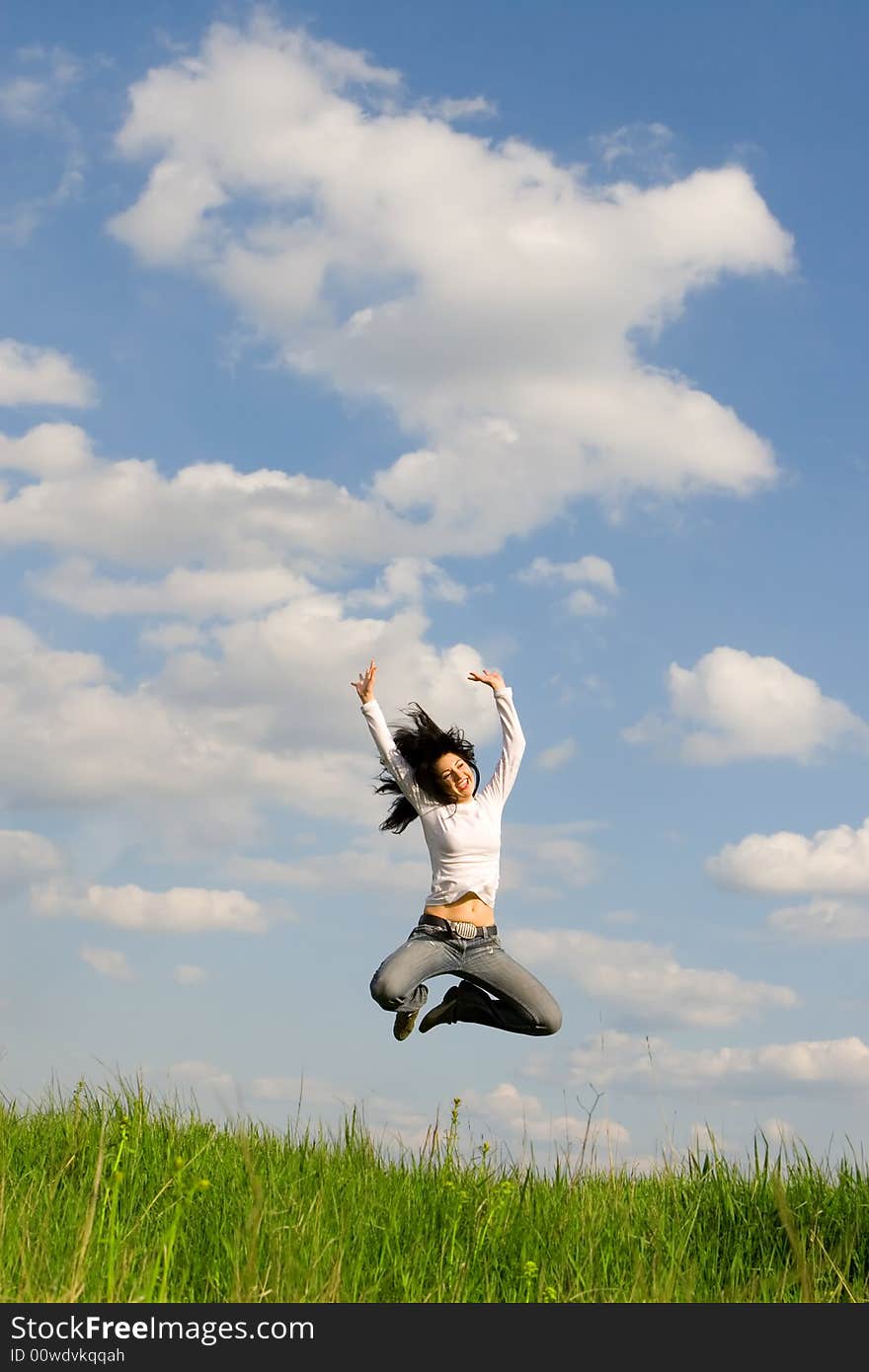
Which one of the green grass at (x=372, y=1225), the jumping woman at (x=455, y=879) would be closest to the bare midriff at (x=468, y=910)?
the jumping woman at (x=455, y=879)

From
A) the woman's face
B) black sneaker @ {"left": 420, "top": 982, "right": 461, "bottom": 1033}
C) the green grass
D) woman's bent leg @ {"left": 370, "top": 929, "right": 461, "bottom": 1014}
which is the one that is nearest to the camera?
the green grass

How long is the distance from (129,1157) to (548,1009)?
3.59 meters

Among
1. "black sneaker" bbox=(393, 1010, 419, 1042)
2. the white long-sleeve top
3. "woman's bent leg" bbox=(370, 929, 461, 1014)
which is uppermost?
the white long-sleeve top

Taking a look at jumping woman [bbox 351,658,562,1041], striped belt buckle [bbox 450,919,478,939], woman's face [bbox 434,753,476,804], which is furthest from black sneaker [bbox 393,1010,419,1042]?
woman's face [bbox 434,753,476,804]

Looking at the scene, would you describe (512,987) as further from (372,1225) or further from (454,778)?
(372,1225)

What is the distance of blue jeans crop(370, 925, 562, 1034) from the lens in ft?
32.1

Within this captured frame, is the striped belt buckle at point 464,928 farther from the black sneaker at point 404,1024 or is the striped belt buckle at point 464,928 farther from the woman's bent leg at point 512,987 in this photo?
the black sneaker at point 404,1024

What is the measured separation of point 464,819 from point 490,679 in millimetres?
1237

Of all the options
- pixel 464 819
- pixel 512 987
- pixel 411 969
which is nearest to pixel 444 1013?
pixel 512 987

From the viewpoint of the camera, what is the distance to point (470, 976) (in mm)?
10125

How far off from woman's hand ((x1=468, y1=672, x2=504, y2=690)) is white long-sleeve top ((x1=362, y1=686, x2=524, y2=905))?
59 mm

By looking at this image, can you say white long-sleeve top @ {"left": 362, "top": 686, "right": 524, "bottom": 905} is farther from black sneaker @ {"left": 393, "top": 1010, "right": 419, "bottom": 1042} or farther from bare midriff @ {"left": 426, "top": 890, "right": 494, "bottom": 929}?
black sneaker @ {"left": 393, "top": 1010, "right": 419, "bottom": 1042}
